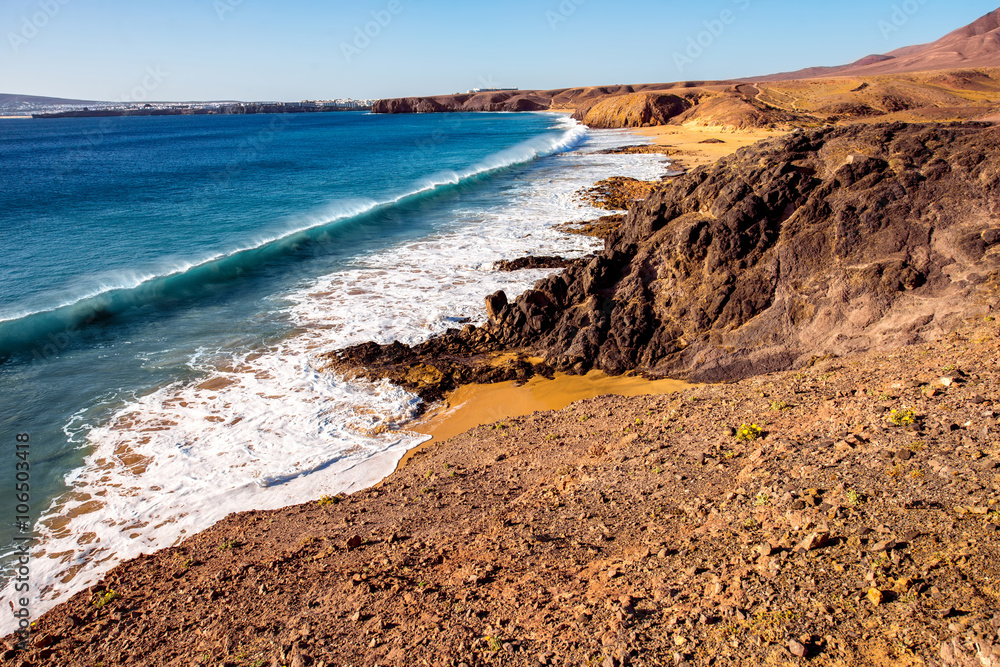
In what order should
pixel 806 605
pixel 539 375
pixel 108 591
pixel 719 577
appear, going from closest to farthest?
pixel 806 605
pixel 719 577
pixel 108 591
pixel 539 375

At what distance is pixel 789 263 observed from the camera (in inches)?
427

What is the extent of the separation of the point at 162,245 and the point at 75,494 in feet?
64.1

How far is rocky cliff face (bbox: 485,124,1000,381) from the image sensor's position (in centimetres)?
961

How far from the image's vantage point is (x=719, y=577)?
4.91 meters

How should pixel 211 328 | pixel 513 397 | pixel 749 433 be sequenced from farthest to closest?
pixel 211 328, pixel 513 397, pixel 749 433

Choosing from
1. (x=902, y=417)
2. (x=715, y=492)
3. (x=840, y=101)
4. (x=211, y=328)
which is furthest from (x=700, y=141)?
(x=715, y=492)

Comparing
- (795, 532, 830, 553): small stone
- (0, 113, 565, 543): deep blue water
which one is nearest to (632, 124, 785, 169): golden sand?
(0, 113, 565, 543): deep blue water

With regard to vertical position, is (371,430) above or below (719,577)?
below

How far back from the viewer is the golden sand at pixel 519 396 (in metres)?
10.6

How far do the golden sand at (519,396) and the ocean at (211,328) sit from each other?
2.26ft

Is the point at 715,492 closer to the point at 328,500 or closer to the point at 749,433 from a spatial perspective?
the point at 749,433

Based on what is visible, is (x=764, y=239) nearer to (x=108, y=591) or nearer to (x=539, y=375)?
(x=539, y=375)

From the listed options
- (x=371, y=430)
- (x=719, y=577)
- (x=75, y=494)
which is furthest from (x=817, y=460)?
(x=75, y=494)

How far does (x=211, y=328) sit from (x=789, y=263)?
15.1 m
